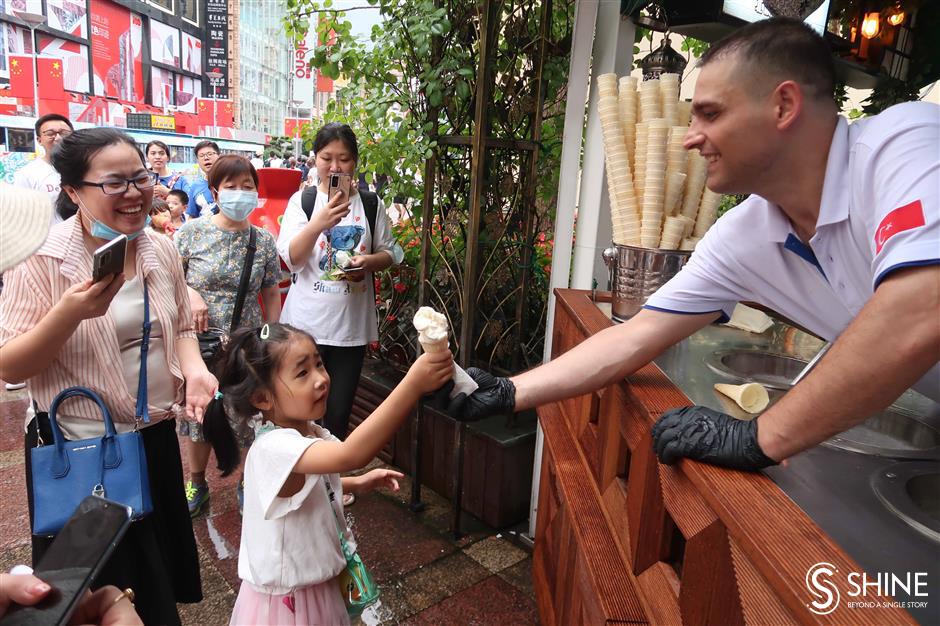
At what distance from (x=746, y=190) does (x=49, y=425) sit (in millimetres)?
2259

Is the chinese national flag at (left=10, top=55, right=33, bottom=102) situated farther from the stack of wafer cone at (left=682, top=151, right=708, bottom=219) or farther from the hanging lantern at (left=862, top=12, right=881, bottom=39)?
the stack of wafer cone at (left=682, top=151, right=708, bottom=219)

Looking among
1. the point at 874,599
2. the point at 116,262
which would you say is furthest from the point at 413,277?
the point at 874,599

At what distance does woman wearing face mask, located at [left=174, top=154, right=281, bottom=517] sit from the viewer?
3.48 metres

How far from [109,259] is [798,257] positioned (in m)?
1.97

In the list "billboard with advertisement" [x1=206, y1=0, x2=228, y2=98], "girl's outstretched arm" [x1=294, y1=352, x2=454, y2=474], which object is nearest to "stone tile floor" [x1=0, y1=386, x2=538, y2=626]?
"girl's outstretched arm" [x1=294, y1=352, x2=454, y2=474]

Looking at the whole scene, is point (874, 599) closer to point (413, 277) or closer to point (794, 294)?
point (794, 294)

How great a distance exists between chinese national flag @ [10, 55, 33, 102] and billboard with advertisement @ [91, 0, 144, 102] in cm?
1779

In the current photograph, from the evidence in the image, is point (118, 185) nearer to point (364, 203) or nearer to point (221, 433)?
point (221, 433)

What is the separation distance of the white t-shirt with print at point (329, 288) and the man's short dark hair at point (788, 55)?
243cm

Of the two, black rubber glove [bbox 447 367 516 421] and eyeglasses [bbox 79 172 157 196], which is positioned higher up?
eyeglasses [bbox 79 172 157 196]

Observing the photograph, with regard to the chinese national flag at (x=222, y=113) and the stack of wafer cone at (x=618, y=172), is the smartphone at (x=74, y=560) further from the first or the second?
the chinese national flag at (x=222, y=113)

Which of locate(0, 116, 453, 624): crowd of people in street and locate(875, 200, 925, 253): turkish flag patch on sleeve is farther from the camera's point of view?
locate(0, 116, 453, 624): crowd of people in street

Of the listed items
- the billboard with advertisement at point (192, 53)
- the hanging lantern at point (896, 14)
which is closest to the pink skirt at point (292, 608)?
the hanging lantern at point (896, 14)
